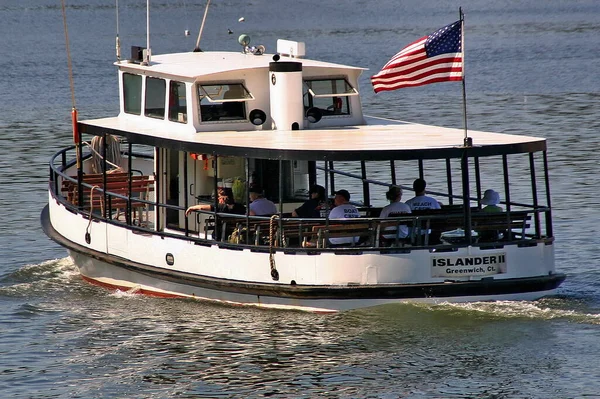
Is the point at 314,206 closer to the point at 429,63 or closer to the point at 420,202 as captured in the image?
the point at 420,202

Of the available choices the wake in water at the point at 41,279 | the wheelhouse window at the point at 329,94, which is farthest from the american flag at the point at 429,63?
the wake in water at the point at 41,279

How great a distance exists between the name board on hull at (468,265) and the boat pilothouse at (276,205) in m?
0.02

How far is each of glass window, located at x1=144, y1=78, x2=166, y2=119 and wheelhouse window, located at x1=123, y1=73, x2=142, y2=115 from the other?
0.76 feet

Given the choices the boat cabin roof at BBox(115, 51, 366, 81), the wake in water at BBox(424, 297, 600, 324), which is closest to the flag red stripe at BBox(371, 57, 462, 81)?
the boat cabin roof at BBox(115, 51, 366, 81)

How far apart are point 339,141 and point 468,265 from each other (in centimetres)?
267

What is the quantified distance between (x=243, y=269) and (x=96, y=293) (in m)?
3.60

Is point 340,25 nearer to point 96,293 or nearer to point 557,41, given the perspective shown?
point 557,41

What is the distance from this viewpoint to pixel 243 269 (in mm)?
17281

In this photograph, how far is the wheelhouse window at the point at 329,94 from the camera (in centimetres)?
1947

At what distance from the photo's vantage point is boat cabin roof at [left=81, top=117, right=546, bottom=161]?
16.2m

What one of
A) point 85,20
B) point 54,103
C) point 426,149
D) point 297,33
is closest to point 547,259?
point 426,149

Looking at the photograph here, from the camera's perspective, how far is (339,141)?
17.4m

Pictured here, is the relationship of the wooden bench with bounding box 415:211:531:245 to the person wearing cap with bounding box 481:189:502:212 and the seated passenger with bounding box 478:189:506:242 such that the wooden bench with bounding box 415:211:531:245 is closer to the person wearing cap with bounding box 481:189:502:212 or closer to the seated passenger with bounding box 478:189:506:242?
the seated passenger with bounding box 478:189:506:242

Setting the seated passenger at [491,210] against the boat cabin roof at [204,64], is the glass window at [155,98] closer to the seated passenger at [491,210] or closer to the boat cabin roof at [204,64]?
the boat cabin roof at [204,64]
